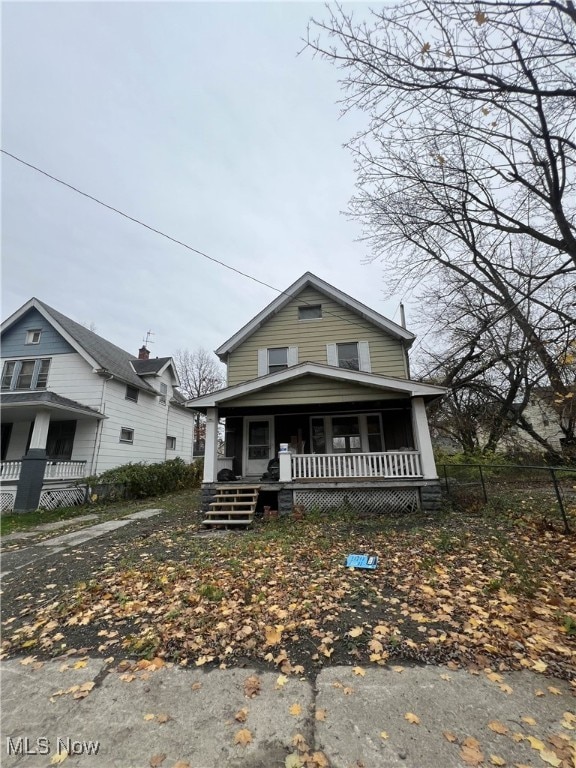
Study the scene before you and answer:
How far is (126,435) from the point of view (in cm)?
1597

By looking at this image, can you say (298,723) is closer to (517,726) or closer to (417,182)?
(517,726)

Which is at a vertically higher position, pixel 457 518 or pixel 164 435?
pixel 164 435

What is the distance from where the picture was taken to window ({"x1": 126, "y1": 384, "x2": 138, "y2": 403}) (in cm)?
1625

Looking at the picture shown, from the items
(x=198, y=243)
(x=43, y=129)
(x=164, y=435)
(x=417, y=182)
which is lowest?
(x=164, y=435)

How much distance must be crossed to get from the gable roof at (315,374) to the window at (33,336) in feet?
33.7

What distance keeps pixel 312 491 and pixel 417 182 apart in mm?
8359

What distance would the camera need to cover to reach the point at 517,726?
88.8 inches

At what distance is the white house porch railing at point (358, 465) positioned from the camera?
29.1 feet

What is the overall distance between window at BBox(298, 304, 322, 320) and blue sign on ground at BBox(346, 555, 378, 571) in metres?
9.17

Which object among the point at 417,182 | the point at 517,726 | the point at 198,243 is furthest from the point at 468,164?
the point at 517,726

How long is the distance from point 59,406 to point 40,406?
65 cm

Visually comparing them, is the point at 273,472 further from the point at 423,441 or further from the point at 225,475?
the point at 423,441

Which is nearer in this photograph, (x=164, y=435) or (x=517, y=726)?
(x=517, y=726)

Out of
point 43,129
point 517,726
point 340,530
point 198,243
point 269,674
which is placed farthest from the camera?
point 198,243
